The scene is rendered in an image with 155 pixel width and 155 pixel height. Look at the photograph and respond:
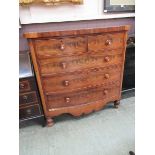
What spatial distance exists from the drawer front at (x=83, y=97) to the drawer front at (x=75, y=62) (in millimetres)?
273

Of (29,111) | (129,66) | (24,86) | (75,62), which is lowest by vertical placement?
(29,111)

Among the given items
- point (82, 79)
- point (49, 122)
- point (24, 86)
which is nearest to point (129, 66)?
point (82, 79)

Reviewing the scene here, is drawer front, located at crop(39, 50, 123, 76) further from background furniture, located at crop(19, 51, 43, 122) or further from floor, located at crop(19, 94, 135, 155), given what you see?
floor, located at crop(19, 94, 135, 155)

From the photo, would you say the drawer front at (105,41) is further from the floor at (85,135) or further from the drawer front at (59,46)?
the floor at (85,135)

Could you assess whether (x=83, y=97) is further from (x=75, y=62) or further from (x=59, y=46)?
(x=59, y=46)

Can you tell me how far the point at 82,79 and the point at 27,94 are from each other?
0.56 metres

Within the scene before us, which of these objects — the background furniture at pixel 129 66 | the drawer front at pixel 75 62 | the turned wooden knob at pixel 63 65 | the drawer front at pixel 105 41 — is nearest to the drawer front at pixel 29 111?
the drawer front at pixel 75 62

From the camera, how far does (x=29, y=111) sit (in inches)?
69.2

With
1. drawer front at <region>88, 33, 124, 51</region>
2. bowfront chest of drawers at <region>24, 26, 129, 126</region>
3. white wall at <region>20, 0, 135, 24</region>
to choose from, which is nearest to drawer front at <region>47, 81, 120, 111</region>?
bowfront chest of drawers at <region>24, 26, 129, 126</region>

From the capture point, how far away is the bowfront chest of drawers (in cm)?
154

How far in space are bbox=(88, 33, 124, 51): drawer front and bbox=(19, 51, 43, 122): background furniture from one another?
25.4 inches

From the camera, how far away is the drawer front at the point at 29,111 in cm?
174
